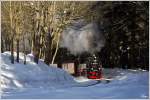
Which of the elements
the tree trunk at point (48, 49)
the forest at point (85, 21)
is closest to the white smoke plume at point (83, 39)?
the forest at point (85, 21)

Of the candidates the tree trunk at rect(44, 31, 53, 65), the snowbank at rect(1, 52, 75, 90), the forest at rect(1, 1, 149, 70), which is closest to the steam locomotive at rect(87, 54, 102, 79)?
the forest at rect(1, 1, 149, 70)

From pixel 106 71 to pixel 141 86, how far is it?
0.33 meters

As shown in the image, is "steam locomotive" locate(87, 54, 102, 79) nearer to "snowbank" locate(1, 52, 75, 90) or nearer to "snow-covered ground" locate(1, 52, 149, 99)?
"snow-covered ground" locate(1, 52, 149, 99)

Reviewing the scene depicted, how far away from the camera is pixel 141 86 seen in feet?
12.2

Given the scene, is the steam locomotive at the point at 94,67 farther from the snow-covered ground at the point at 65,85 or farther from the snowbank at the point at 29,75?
the snowbank at the point at 29,75

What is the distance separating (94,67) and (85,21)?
0.45 m

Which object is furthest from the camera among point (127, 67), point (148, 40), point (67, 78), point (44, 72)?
point (44, 72)

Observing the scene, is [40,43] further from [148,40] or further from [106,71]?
[148,40]

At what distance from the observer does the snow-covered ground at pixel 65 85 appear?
3.66 metres

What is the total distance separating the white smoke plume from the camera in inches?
152

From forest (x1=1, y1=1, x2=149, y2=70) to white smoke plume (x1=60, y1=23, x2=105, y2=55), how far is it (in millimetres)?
46

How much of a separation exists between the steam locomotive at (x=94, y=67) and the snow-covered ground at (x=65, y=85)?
5 cm

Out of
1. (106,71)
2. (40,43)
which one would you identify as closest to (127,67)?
(106,71)

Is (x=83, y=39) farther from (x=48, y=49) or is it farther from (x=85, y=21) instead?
(x=48, y=49)
